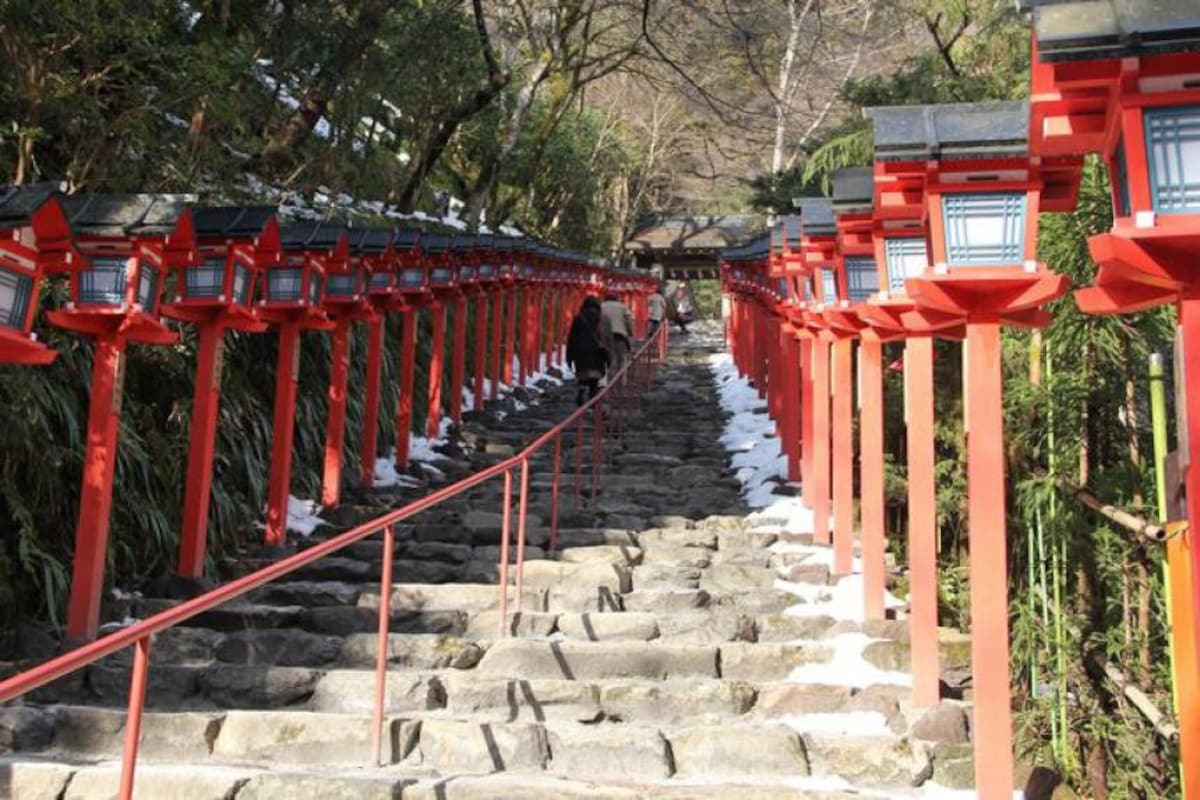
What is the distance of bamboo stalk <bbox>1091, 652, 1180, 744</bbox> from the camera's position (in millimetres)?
4016

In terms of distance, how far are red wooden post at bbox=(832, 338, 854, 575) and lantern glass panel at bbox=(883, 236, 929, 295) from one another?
1901 mm

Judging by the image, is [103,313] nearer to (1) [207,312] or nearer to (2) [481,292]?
(1) [207,312]

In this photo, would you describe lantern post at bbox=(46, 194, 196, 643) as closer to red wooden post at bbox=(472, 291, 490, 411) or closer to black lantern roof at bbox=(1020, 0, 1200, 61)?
black lantern roof at bbox=(1020, 0, 1200, 61)

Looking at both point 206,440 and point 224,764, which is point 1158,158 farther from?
point 206,440

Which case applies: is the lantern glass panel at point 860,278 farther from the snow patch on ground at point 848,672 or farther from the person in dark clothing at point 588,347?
the person in dark clothing at point 588,347

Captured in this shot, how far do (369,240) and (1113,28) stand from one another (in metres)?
7.27

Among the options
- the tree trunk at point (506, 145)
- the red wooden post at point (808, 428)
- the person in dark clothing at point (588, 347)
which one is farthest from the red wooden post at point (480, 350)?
the red wooden post at point (808, 428)

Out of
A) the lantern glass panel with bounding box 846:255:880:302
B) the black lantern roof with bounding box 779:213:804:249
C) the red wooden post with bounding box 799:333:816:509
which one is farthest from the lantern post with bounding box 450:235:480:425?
the lantern glass panel with bounding box 846:255:880:302

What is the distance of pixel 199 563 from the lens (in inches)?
257

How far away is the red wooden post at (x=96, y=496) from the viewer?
549 centimetres

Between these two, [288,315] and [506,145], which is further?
[506,145]

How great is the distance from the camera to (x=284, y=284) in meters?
7.77

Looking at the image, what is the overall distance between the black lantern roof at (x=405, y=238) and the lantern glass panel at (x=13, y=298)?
5.33 meters

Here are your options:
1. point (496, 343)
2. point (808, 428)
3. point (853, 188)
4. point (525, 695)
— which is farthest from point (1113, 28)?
point (496, 343)
